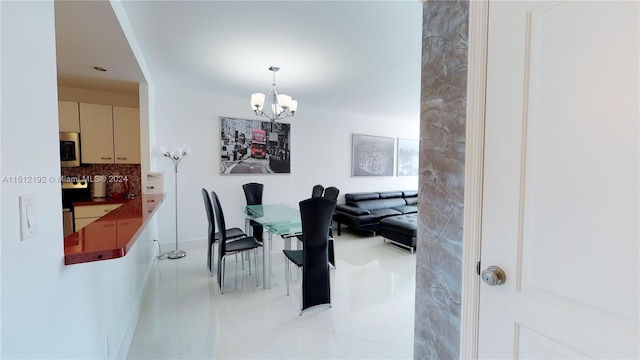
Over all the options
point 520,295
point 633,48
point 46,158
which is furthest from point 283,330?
point 633,48

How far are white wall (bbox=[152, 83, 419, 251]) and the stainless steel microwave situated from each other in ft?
2.81

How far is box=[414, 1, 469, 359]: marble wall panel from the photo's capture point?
3.78 feet

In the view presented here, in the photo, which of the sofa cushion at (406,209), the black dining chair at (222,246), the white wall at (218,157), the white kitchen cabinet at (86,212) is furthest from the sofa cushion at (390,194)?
the white kitchen cabinet at (86,212)

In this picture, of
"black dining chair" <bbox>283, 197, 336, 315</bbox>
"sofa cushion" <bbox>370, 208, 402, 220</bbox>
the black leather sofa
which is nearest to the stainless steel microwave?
"black dining chair" <bbox>283, 197, 336, 315</bbox>

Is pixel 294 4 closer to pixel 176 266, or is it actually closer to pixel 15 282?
pixel 15 282

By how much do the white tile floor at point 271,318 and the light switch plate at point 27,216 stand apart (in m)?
1.53

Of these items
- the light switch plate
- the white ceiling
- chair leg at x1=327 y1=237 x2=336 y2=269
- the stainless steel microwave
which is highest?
the white ceiling

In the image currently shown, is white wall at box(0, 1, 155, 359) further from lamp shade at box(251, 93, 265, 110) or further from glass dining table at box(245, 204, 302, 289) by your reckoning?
lamp shade at box(251, 93, 265, 110)

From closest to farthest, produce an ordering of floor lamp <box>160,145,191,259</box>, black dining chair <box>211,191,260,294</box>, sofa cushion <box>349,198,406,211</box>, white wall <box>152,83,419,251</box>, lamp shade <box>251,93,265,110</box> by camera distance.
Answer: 1. black dining chair <box>211,191,260,294</box>
2. lamp shade <box>251,93,265,110</box>
3. floor lamp <box>160,145,191,259</box>
4. white wall <box>152,83,419,251</box>
5. sofa cushion <box>349,198,406,211</box>

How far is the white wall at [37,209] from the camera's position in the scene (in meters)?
0.69

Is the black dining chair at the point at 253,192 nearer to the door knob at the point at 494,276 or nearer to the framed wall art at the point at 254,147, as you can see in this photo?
the framed wall art at the point at 254,147

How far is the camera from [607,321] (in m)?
0.74

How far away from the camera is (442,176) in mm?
1239

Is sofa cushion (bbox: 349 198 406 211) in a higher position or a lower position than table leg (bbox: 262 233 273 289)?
higher
